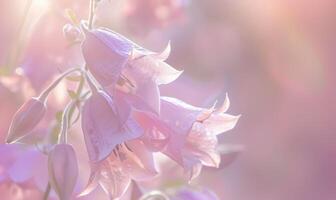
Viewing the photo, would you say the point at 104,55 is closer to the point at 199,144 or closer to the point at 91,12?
the point at 91,12

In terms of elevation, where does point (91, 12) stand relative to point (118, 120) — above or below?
above

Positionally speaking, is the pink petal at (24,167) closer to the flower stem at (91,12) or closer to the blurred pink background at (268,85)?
the flower stem at (91,12)

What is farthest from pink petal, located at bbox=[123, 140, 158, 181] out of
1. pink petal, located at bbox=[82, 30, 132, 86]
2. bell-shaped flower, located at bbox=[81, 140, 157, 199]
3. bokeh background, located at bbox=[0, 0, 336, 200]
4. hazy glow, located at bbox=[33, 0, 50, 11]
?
bokeh background, located at bbox=[0, 0, 336, 200]

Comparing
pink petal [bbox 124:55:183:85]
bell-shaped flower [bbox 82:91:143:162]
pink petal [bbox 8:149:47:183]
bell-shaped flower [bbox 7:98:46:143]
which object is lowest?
pink petal [bbox 8:149:47:183]

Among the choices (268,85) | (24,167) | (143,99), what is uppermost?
(143,99)

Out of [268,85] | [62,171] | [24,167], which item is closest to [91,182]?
[62,171]

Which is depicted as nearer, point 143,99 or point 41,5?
point 143,99

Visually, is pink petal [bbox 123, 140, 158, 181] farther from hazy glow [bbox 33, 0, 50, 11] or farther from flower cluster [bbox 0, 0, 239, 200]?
hazy glow [bbox 33, 0, 50, 11]
